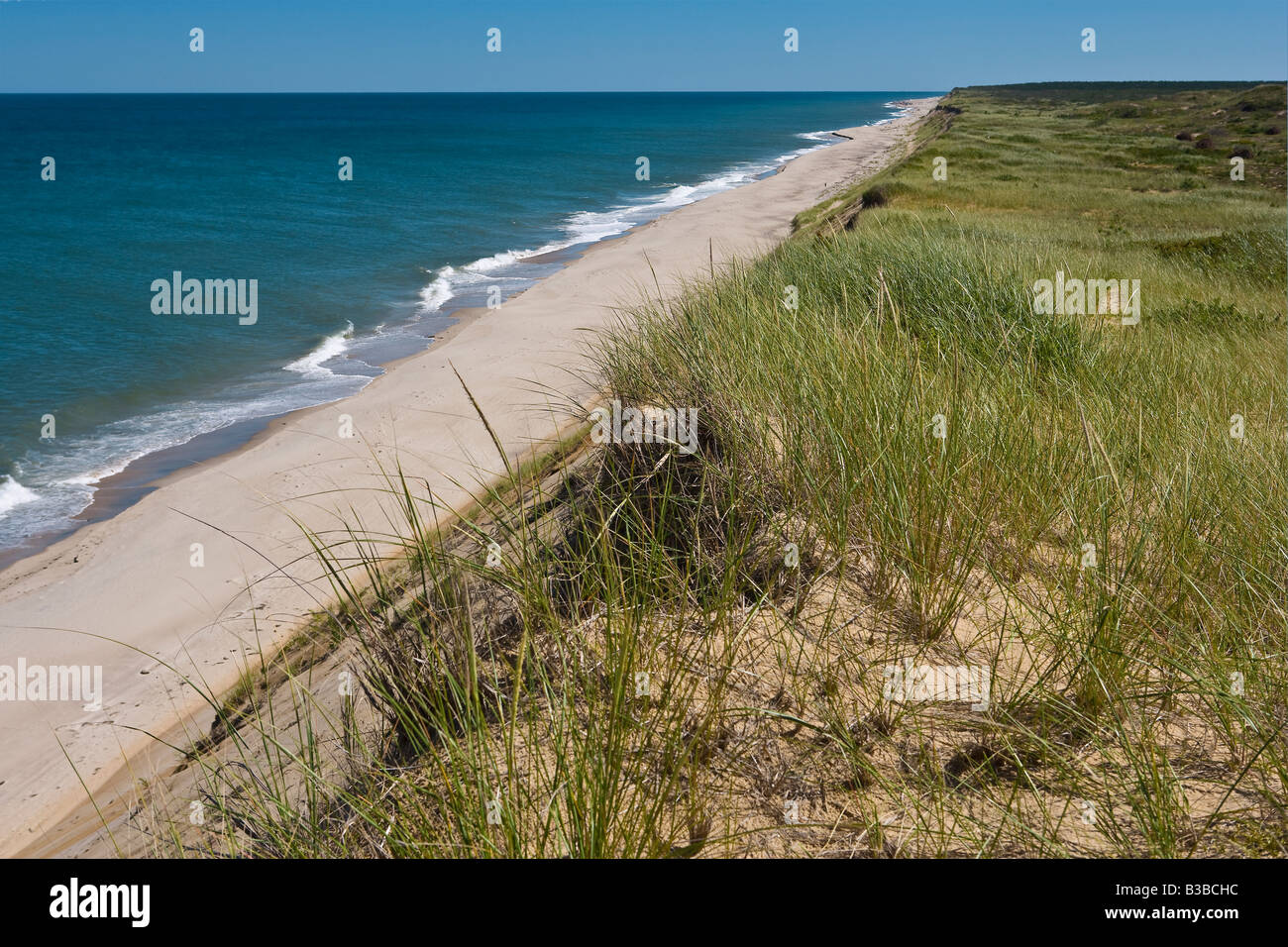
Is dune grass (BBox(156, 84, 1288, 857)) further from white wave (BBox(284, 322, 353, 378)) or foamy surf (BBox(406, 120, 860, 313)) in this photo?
foamy surf (BBox(406, 120, 860, 313))

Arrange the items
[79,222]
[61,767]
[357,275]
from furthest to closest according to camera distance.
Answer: [79,222], [357,275], [61,767]

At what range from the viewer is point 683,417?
4.76m

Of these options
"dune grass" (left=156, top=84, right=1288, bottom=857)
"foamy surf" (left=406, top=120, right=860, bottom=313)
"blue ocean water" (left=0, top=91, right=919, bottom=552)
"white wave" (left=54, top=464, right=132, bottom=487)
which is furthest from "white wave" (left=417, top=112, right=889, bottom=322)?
"dune grass" (left=156, top=84, right=1288, bottom=857)

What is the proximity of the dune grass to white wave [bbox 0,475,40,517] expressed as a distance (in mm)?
7451

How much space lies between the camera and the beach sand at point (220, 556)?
17.6 feet

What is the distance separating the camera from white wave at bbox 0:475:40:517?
9.51m

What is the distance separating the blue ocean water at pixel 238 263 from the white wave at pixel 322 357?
0.06 m

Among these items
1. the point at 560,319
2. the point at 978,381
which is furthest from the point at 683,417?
the point at 560,319

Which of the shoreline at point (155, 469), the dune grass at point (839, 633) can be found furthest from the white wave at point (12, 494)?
the dune grass at point (839, 633)

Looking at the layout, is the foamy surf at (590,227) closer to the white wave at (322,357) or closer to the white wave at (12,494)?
the white wave at (322,357)

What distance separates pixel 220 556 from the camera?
7.90 metres

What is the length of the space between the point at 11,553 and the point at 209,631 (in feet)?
11.3

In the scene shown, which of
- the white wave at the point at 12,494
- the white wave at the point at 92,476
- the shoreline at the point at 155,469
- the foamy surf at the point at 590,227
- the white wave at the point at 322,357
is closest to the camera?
the shoreline at the point at 155,469
